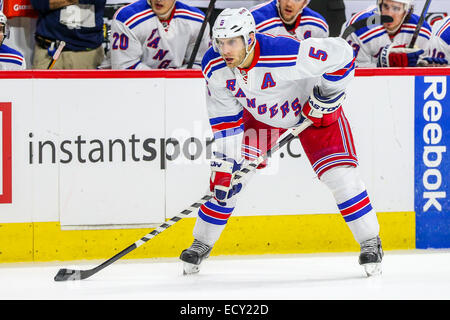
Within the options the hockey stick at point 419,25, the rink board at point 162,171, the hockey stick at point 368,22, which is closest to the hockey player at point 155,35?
the rink board at point 162,171

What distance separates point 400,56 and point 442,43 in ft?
1.30

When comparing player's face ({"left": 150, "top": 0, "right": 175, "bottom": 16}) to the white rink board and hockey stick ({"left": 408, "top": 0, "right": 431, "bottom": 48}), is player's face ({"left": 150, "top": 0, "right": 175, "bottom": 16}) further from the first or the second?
hockey stick ({"left": 408, "top": 0, "right": 431, "bottom": 48})

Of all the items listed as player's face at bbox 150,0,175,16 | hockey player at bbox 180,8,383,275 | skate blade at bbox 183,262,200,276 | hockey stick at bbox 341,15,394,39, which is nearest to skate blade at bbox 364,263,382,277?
hockey player at bbox 180,8,383,275

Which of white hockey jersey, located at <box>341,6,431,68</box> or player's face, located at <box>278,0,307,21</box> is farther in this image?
white hockey jersey, located at <box>341,6,431,68</box>

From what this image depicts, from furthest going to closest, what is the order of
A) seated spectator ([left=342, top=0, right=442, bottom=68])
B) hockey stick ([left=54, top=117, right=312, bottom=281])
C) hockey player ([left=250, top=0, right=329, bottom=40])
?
seated spectator ([left=342, top=0, right=442, bottom=68]) < hockey player ([left=250, top=0, right=329, bottom=40]) < hockey stick ([left=54, top=117, right=312, bottom=281])

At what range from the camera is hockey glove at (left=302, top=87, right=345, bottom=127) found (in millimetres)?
3672

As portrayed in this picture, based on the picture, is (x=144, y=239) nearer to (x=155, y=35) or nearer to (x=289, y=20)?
(x=155, y=35)

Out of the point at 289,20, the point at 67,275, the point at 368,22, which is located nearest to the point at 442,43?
the point at 368,22

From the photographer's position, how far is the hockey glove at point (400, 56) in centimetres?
474

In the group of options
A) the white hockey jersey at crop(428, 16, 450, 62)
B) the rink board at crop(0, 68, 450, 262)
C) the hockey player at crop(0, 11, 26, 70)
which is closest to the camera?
the rink board at crop(0, 68, 450, 262)

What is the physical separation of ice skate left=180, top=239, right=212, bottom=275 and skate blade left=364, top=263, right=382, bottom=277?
0.67 metres
